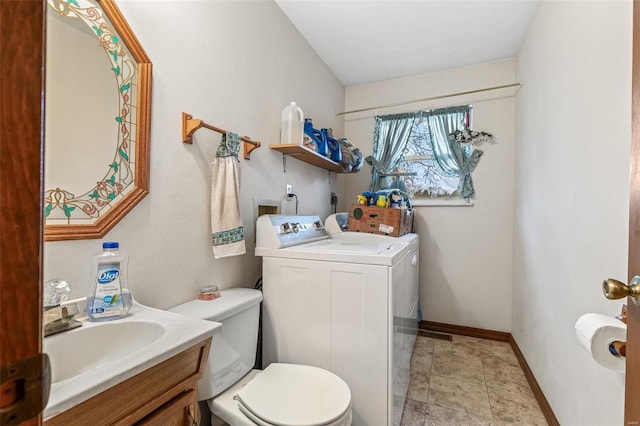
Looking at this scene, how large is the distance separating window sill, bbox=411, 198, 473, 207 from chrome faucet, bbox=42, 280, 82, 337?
8.83 feet

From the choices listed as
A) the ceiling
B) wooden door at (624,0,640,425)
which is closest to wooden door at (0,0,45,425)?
wooden door at (624,0,640,425)

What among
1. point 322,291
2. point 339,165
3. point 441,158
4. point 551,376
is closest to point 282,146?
point 339,165

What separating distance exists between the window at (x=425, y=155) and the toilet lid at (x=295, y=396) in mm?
2126

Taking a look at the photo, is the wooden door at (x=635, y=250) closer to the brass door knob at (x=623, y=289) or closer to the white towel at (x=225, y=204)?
the brass door knob at (x=623, y=289)

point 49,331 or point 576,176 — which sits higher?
point 576,176

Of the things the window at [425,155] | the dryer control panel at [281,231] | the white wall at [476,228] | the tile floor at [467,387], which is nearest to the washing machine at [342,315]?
the dryer control panel at [281,231]

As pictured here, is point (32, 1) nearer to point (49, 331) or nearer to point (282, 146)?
point (49, 331)

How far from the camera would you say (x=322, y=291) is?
4.77 ft

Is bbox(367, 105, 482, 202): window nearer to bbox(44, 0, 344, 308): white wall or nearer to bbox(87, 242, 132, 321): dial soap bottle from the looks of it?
bbox(44, 0, 344, 308): white wall

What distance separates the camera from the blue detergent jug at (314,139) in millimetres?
2113

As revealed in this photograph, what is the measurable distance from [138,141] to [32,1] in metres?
0.90

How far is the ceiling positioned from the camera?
1980 millimetres

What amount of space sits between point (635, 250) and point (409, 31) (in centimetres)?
223

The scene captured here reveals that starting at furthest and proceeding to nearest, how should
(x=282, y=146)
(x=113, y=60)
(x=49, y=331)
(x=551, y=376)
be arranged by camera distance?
(x=282, y=146) → (x=551, y=376) → (x=113, y=60) → (x=49, y=331)
